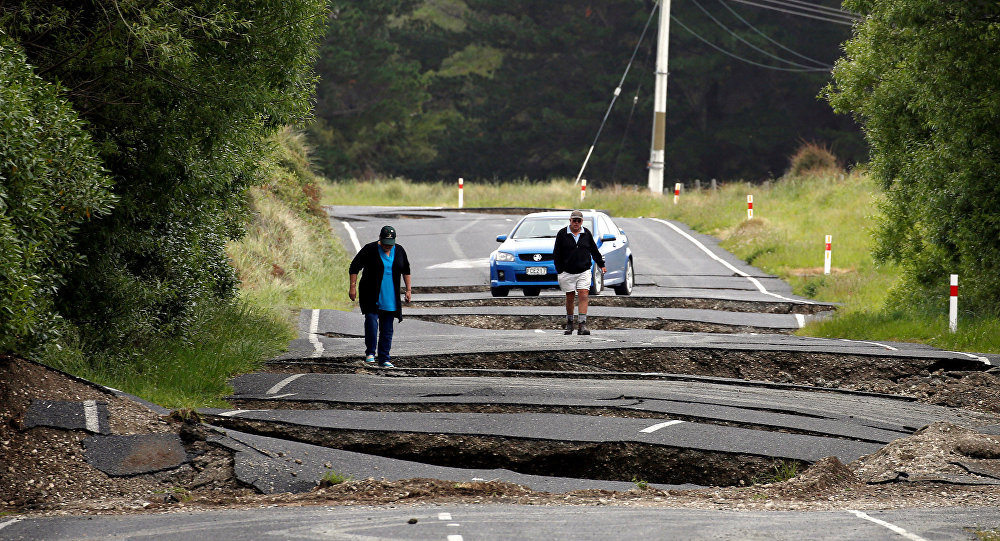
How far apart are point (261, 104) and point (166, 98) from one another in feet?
3.10

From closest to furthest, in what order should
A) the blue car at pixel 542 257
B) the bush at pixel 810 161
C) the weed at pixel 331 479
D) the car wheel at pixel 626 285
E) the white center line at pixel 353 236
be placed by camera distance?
the weed at pixel 331 479 → the blue car at pixel 542 257 → the car wheel at pixel 626 285 → the white center line at pixel 353 236 → the bush at pixel 810 161

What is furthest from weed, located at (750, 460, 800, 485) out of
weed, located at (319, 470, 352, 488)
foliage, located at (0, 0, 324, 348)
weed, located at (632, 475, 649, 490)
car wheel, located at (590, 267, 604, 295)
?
car wheel, located at (590, 267, 604, 295)

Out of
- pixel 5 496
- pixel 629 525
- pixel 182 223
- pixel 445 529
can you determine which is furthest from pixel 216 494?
pixel 182 223

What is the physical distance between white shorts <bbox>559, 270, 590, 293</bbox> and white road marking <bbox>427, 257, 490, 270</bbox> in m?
9.22

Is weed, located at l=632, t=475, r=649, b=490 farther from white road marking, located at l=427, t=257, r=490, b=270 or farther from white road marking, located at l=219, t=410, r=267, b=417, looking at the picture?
white road marking, located at l=427, t=257, r=490, b=270

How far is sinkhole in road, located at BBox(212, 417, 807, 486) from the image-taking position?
870 centimetres

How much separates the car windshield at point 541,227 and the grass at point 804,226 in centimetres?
506

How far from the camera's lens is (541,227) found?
2061 cm

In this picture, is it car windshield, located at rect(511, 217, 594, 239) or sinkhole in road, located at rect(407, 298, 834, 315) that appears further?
car windshield, located at rect(511, 217, 594, 239)

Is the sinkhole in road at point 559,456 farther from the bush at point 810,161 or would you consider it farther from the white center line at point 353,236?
the bush at point 810,161

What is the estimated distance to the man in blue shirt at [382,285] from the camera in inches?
501

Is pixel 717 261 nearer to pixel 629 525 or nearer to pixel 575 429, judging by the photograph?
pixel 575 429

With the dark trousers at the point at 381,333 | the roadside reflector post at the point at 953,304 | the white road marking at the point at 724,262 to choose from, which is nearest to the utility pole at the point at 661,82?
the white road marking at the point at 724,262

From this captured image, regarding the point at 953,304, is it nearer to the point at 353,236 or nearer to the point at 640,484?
the point at 640,484
